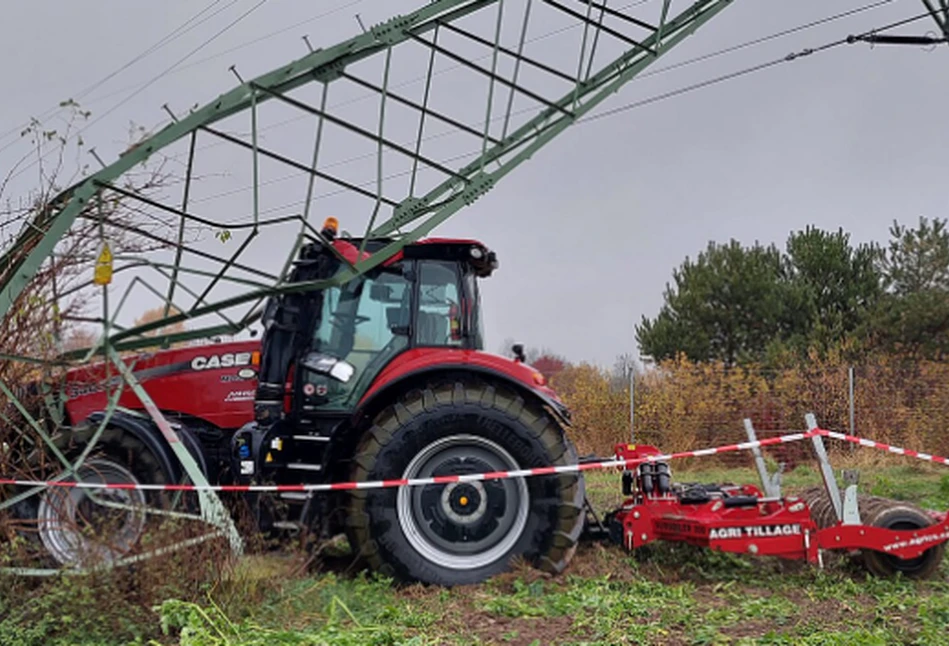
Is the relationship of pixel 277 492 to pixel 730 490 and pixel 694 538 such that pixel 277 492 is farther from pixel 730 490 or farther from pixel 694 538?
pixel 730 490

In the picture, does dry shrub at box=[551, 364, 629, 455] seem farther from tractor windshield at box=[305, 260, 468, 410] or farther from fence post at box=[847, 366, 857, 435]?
tractor windshield at box=[305, 260, 468, 410]

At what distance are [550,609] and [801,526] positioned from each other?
6.47 feet

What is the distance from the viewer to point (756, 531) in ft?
20.6

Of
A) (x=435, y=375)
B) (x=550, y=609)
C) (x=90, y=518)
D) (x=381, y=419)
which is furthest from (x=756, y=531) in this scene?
(x=90, y=518)

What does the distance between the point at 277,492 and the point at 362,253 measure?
5.82ft

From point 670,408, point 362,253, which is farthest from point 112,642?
point 670,408

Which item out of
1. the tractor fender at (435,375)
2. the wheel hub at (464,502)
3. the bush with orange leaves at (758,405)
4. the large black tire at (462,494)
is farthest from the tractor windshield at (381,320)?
the bush with orange leaves at (758,405)

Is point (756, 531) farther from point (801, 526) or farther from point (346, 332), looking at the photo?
point (346, 332)

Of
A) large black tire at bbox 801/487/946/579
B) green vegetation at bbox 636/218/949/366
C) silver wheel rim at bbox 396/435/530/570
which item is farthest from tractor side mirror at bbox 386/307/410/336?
green vegetation at bbox 636/218/949/366

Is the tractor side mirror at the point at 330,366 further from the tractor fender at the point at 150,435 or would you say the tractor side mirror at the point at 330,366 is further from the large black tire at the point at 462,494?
the tractor fender at the point at 150,435

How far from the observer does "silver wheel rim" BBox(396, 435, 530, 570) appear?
630 centimetres

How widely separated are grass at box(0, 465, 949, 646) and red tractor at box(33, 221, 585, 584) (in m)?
0.36

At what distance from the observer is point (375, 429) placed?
6.33m

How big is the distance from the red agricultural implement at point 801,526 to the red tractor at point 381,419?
620 mm
